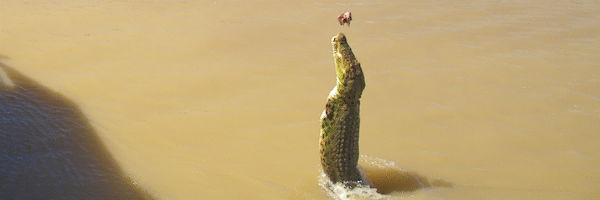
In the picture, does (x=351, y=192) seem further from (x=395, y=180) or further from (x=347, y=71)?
(x=347, y=71)

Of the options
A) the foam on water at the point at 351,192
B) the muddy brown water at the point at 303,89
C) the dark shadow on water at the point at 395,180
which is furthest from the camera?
the muddy brown water at the point at 303,89

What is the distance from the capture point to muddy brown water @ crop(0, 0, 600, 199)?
315cm

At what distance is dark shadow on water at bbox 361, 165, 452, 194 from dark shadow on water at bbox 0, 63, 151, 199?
1304mm

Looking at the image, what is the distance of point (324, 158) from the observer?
2.82 m

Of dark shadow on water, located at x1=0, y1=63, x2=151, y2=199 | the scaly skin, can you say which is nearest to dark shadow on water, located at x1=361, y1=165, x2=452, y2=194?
the scaly skin

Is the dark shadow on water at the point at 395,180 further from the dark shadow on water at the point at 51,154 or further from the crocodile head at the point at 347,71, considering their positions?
the dark shadow on water at the point at 51,154

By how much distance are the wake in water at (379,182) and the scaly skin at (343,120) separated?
0.18 feet

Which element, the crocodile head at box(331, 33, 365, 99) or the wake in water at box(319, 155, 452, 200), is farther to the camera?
the wake in water at box(319, 155, 452, 200)

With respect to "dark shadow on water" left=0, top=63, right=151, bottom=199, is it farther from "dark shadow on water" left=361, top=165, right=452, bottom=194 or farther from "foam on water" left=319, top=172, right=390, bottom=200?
"dark shadow on water" left=361, top=165, right=452, bottom=194

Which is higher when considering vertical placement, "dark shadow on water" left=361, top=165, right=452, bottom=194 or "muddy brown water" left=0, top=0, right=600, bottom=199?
"muddy brown water" left=0, top=0, right=600, bottom=199

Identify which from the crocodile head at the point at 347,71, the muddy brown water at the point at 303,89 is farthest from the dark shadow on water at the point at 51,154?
the crocodile head at the point at 347,71

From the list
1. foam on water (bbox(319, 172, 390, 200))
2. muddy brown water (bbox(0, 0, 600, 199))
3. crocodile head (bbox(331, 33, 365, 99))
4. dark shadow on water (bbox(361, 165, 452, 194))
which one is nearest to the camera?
crocodile head (bbox(331, 33, 365, 99))

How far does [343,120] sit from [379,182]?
0.57 metres

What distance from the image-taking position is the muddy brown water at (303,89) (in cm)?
315
